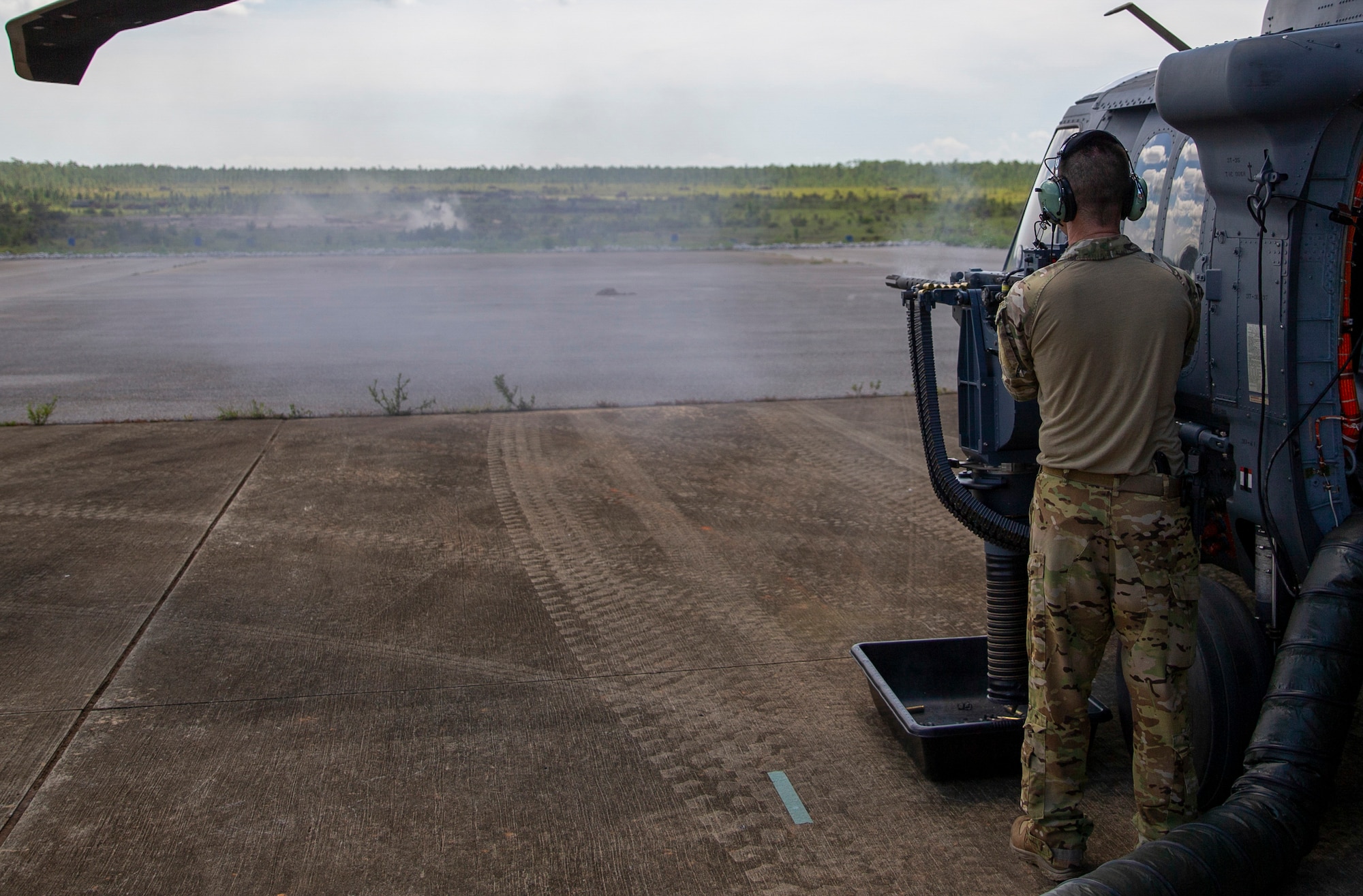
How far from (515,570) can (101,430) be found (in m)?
5.08

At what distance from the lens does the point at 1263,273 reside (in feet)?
9.79

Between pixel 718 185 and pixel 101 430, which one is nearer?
pixel 101 430

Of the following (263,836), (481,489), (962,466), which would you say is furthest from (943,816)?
→ (481,489)

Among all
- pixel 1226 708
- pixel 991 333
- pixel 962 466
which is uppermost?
pixel 991 333

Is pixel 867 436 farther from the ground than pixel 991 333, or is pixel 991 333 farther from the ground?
pixel 991 333

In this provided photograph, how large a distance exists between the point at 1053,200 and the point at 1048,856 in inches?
71.1

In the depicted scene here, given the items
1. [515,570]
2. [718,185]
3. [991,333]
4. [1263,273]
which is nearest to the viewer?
[1263,273]

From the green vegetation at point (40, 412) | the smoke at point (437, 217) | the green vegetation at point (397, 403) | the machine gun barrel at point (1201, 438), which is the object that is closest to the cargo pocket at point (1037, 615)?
the machine gun barrel at point (1201, 438)

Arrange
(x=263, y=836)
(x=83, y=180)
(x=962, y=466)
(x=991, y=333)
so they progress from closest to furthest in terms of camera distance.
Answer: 1. (x=263, y=836)
2. (x=991, y=333)
3. (x=962, y=466)
4. (x=83, y=180)

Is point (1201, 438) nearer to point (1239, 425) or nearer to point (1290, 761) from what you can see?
point (1239, 425)

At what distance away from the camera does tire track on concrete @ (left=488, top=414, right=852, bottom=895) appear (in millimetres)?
3178

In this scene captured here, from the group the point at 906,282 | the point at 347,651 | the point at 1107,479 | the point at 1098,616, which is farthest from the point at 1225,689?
the point at 347,651

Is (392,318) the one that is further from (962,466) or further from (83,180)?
(83,180)

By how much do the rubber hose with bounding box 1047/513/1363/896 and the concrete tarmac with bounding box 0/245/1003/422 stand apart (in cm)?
771
